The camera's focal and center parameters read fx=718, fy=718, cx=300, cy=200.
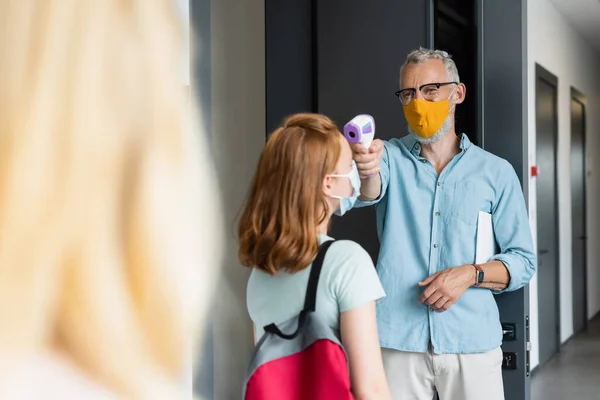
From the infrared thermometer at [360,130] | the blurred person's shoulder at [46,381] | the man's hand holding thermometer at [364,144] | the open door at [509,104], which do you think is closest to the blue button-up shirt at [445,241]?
the open door at [509,104]

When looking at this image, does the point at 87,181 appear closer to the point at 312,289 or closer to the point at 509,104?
the point at 312,289

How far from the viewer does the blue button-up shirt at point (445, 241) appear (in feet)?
6.12

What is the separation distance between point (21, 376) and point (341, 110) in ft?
4.40

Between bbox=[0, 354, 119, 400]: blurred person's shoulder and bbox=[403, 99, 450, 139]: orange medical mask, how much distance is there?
1.05 meters

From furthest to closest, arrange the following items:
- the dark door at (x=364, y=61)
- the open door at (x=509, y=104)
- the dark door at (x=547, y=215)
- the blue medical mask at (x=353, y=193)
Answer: the dark door at (x=547, y=215)
the dark door at (x=364, y=61)
the open door at (x=509, y=104)
the blue medical mask at (x=353, y=193)

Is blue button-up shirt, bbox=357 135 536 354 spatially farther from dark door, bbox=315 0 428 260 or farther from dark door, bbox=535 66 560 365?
dark door, bbox=535 66 560 365

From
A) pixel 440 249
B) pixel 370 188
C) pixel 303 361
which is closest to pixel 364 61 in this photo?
pixel 370 188

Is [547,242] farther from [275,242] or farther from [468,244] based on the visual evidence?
[275,242]

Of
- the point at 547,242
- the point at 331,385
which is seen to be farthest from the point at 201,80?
the point at 547,242

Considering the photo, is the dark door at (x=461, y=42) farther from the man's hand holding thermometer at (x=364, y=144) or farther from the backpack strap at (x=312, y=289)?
the backpack strap at (x=312, y=289)

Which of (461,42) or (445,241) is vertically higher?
(461,42)

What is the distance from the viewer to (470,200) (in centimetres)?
189

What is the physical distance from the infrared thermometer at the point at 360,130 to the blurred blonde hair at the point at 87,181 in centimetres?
37

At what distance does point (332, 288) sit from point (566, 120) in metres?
5.59
